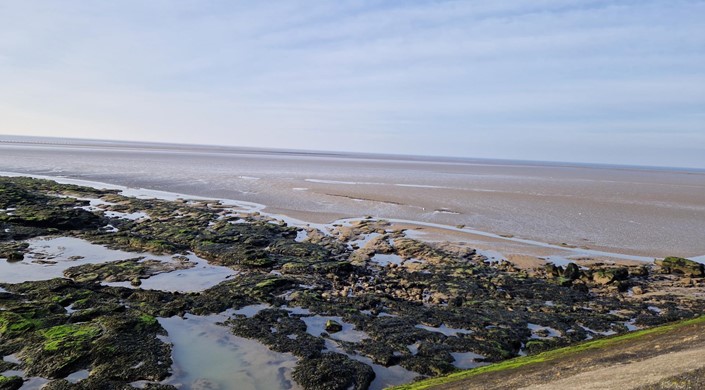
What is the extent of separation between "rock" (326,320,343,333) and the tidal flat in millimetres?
63

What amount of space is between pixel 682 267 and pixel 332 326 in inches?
700

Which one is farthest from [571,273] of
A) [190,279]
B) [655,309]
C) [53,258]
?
[53,258]

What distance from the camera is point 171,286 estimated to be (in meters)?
15.9

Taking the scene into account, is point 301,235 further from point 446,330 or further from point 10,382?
point 10,382

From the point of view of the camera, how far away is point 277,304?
14.5 metres

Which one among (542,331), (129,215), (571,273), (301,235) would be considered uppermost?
(571,273)

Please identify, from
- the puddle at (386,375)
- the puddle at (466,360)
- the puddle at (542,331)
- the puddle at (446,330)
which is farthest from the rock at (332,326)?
the puddle at (542,331)

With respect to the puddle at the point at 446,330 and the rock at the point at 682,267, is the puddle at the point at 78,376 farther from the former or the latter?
the rock at the point at 682,267

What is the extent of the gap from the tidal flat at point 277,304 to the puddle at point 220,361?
5 centimetres

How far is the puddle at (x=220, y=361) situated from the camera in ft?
31.5

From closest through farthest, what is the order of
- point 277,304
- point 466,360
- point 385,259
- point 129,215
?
1. point 466,360
2. point 277,304
3. point 385,259
4. point 129,215

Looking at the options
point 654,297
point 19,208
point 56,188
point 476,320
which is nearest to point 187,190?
point 56,188

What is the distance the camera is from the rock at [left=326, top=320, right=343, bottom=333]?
500 inches

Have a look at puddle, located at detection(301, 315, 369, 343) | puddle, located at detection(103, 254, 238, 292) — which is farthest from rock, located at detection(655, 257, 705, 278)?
puddle, located at detection(103, 254, 238, 292)
